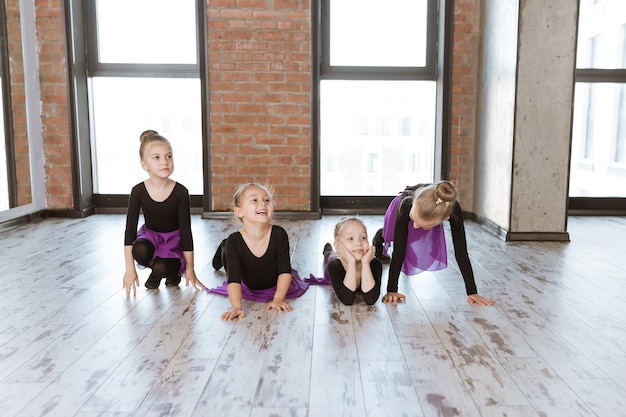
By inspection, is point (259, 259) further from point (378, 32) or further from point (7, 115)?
point (378, 32)

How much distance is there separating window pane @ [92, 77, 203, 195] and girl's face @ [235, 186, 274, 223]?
2.96 meters

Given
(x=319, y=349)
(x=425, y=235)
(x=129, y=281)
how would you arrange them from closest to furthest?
(x=319, y=349) < (x=129, y=281) < (x=425, y=235)

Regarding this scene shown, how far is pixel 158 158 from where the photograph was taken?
106 inches

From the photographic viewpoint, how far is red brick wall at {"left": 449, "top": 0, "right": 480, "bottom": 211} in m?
4.88

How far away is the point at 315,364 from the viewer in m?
1.86

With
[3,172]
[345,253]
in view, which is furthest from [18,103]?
[345,253]

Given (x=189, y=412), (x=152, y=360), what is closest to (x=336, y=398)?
(x=189, y=412)

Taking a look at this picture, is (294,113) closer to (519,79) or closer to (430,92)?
(430,92)

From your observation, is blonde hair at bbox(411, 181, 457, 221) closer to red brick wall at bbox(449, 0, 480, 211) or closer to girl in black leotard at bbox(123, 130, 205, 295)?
girl in black leotard at bbox(123, 130, 205, 295)

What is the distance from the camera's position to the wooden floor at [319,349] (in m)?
1.60

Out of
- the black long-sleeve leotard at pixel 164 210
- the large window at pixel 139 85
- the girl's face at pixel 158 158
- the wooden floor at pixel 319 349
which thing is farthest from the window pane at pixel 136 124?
the girl's face at pixel 158 158

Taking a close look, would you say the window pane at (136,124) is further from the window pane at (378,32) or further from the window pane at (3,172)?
the window pane at (378,32)

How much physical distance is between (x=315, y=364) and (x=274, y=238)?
78cm

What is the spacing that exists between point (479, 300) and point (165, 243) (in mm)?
1592
